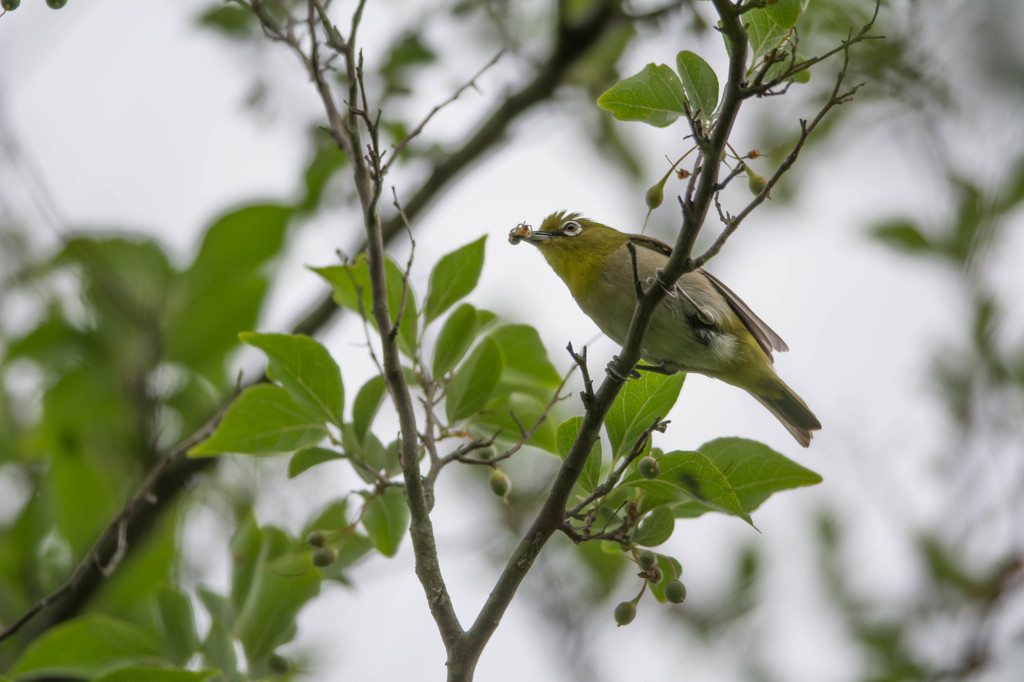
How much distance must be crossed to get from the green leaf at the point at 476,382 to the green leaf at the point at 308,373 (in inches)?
14.8

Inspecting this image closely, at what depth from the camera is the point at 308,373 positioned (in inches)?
121

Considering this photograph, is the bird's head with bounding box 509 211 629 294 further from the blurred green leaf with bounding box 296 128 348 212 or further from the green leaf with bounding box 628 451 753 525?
the green leaf with bounding box 628 451 753 525

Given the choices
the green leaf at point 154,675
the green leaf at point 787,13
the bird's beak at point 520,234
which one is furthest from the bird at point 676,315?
the green leaf at point 154,675

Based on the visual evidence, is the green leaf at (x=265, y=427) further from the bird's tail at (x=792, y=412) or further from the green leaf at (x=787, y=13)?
the bird's tail at (x=792, y=412)

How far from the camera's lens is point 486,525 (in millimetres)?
5672

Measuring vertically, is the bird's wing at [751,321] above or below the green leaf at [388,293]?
above

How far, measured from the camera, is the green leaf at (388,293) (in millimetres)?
3311

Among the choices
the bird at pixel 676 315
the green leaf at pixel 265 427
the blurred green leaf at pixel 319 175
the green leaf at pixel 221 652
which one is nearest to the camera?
the green leaf at pixel 265 427

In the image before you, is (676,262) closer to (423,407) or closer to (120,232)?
(423,407)

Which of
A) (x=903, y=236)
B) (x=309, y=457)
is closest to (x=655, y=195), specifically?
(x=309, y=457)

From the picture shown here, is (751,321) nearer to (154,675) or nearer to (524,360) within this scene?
(524,360)

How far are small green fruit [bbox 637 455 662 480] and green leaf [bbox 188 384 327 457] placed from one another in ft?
3.53

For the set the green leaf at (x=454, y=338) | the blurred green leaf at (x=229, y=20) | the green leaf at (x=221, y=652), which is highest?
the blurred green leaf at (x=229, y=20)

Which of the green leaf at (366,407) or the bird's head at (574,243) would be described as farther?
the bird's head at (574,243)
